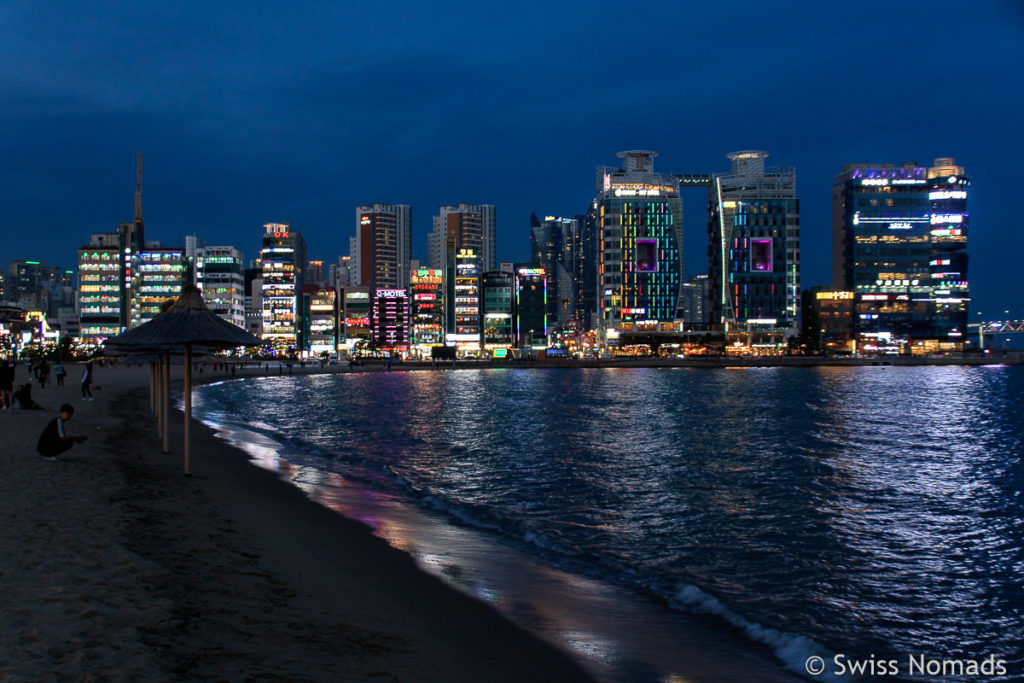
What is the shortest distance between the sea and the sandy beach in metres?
1.07

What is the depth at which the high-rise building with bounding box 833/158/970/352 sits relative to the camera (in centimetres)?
19612

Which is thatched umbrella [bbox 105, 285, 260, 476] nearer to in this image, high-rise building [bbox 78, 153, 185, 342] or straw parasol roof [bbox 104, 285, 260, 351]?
straw parasol roof [bbox 104, 285, 260, 351]

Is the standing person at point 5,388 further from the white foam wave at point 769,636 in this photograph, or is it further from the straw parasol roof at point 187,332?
the white foam wave at point 769,636

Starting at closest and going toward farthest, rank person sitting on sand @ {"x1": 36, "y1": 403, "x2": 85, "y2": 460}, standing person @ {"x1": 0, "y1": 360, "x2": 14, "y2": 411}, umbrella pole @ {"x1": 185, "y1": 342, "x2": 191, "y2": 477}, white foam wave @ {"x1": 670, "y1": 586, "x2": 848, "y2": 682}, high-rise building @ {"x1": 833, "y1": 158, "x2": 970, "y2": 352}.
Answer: white foam wave @ {"x1": 670, "y1": 586, "x2": 848, "y2": 682} → umbrella pole @ {"x1": 185, "y1": 342, "x2": 191, "y2": 477} → person sitting on sand @ {"x1": 36, "y1": 403, "x2": 85, "y2": 460} → standing person @ {"x1": 0, "y1": 360, "x2": 14, "y2": 411} → high-rise building @ {"x1": 833, "y1": 158, "x2": 970, "y2": 352}

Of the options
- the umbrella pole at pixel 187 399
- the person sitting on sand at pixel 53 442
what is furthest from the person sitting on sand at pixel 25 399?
the umbrella pole at pixel 187 399

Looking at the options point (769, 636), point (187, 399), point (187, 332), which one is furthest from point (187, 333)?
point (769, 636)

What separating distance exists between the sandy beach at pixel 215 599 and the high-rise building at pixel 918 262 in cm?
21299

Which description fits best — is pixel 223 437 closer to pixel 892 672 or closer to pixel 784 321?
pixel 892 672

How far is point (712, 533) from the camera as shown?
48.3 ft

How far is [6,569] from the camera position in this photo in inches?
320

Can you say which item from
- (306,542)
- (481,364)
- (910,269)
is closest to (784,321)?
(910,269)

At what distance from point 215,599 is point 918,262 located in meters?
225

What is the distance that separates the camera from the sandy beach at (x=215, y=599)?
6305 millimetres

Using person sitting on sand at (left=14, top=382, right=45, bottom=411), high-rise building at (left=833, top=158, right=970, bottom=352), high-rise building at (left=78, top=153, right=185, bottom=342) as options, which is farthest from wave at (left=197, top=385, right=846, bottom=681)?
high-rise building at (left=833, top=158, right=970, bottom=352)
